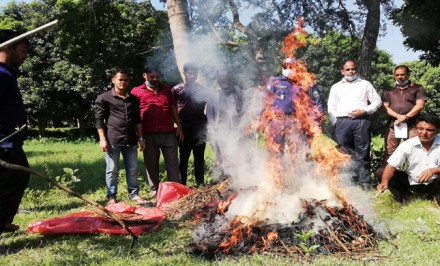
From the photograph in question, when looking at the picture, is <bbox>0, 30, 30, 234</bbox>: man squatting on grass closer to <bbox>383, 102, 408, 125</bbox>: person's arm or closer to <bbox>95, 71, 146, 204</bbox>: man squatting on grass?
<bbox>95, 71, 146, 204</bbox>: man squatting on grass

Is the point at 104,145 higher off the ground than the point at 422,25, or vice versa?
the point at 422,25

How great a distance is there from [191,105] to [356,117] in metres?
2.81

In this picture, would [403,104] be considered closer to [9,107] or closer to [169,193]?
[169,193]

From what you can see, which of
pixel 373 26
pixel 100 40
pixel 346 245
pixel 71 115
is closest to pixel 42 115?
pixel 71 115

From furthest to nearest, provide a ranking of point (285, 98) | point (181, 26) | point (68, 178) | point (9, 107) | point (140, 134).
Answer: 1. point (68, 178)
2. point (181, 26)
3. point (285, 98)
4. point (140, 134)
5. point (9, 107)

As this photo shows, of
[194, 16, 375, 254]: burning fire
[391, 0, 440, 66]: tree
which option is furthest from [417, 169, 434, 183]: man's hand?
[391, 0, 440, 66]: tree

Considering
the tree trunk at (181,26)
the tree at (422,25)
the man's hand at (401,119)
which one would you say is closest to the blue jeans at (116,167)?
the tree trunk at (181,26)

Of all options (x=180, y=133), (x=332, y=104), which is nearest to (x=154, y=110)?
(x=180, y=133)

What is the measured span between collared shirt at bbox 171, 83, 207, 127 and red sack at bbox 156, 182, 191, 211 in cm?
124

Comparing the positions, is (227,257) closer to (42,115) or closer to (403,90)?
(403,90)

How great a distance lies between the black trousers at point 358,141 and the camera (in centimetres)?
643

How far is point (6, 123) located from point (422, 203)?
5.16 meters

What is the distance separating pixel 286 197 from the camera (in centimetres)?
466

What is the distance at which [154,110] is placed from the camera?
6312 mm
